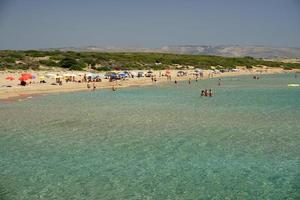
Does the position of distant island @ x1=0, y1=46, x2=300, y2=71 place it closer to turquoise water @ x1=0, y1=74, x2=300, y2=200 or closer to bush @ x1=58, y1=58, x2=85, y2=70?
bush @ x1=58, y1=58, x2=85, y2=70

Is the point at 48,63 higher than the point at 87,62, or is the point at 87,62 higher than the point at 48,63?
the point at 87,62

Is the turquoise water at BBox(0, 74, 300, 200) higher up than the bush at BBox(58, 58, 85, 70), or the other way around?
the bush at BBox(58, 58, 85, 70)

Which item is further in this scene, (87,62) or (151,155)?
(87,62)

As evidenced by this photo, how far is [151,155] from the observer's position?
17094 millimetres

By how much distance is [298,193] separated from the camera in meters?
12.1

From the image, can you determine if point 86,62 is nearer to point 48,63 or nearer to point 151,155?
point 48,63

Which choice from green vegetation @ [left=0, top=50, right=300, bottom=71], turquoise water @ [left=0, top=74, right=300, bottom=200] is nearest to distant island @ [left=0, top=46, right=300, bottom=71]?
green vegetation @ [left=0, top=50, right=300, bottom=71]

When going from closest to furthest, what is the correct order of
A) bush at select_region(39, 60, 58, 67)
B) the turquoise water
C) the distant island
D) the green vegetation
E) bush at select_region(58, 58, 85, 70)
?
the turquoise water < bush at select_region(58, 58, 85, 70) < the distant island < the green vegetation < bush at select_region(39, 60, 58, 67)

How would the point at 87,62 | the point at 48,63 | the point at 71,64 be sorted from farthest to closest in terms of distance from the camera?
the point at 87,62, the point at 48,63, the point at 71,64

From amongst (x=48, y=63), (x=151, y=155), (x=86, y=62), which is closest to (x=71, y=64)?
(x=48, y=63)

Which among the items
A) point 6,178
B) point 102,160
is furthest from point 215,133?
point 6,178

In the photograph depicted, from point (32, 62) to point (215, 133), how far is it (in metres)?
67.9

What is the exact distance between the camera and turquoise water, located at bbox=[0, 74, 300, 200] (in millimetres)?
12805

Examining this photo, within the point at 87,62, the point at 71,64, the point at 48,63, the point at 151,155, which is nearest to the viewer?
the point at 151,155
